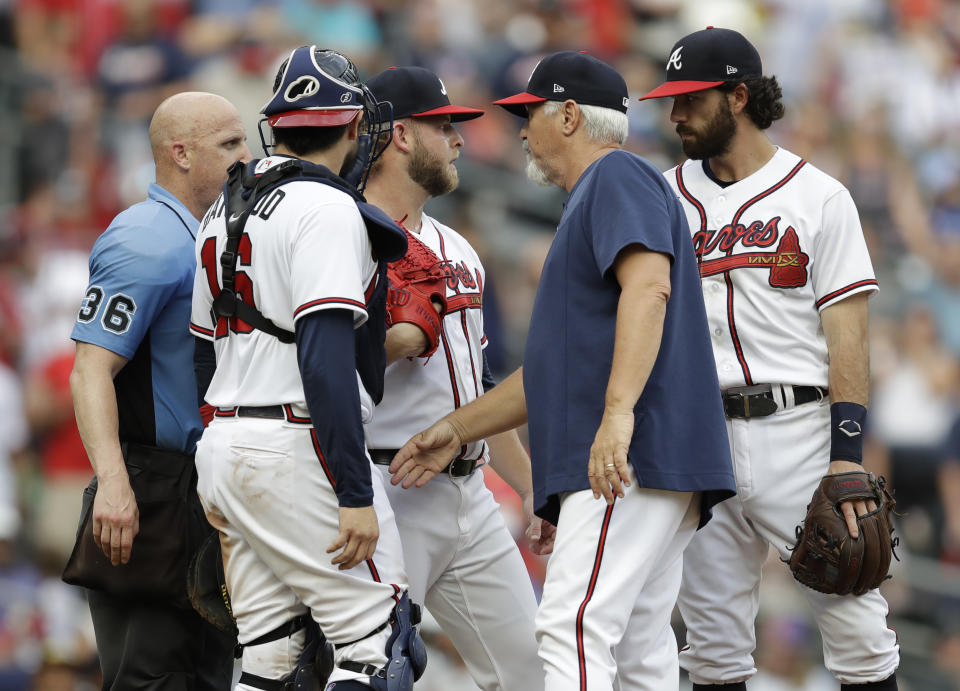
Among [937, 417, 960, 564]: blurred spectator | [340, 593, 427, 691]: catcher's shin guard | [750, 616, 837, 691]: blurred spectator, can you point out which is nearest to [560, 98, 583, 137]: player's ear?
[340, 593, 427, 691]: catcher's shin guard

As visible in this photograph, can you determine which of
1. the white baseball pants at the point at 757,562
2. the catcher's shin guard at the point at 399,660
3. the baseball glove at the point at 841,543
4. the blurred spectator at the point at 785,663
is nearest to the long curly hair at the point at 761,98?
the white baseball pants at the point at 757,562

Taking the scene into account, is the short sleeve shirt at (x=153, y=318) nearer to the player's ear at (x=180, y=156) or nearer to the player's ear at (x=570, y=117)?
the player's ear at (x=180, y=156)

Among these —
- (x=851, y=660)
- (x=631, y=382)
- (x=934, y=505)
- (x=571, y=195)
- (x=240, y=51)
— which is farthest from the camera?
(x=240, y=51)

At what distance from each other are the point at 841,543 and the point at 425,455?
1.24 m

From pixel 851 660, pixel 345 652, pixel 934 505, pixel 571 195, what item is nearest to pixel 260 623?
pixel 345 652

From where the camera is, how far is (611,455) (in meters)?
3.01

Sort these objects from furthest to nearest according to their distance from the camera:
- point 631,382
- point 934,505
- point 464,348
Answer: point 934,505 < point 464,348 < point 631,382

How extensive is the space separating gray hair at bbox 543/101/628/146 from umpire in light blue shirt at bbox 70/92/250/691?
1.26 m

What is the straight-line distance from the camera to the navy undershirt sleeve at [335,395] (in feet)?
9.66

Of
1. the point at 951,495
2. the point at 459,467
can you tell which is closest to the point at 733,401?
the point at 459,467

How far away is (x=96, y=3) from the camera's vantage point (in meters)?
9.55

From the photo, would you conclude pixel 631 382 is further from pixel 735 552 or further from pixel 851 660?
pixel 851 660

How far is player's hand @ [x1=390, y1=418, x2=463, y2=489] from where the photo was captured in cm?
365

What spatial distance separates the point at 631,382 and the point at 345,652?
984 mm
